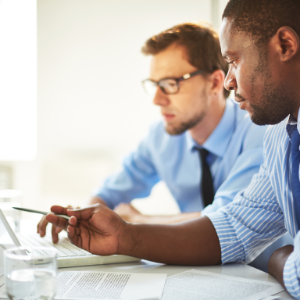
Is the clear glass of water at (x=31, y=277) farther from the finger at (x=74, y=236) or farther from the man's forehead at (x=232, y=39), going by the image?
the man's forehead at (x=232, y=39)

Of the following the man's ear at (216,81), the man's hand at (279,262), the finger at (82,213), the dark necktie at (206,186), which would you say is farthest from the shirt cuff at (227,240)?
the man's ear at (216,81)

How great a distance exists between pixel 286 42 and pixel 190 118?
98 cm

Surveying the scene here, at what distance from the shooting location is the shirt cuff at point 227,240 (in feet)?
3.19

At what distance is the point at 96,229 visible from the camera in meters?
0.97

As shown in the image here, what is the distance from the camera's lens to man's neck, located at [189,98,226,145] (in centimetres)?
186

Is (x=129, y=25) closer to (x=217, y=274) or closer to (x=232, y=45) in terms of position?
(x=232, y=45)

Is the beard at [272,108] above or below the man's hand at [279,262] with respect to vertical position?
above

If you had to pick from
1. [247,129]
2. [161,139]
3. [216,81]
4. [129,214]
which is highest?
[216,81]

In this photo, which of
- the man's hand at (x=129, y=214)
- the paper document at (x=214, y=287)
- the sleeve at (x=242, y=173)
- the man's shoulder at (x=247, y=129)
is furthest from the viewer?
the man's hand at (x=129, y=214)

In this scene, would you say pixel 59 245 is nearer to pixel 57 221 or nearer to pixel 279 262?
pixel 57 221

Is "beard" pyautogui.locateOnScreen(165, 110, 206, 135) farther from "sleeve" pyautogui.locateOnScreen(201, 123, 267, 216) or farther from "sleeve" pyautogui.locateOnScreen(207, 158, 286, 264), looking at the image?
"sleeve" pyautogui.locateOnScreen(207, 158, 286, 264)

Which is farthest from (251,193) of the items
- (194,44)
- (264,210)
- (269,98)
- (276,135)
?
(194,44)

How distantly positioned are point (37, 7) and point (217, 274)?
11.0 feet

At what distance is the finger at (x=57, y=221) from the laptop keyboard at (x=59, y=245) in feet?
0.21
